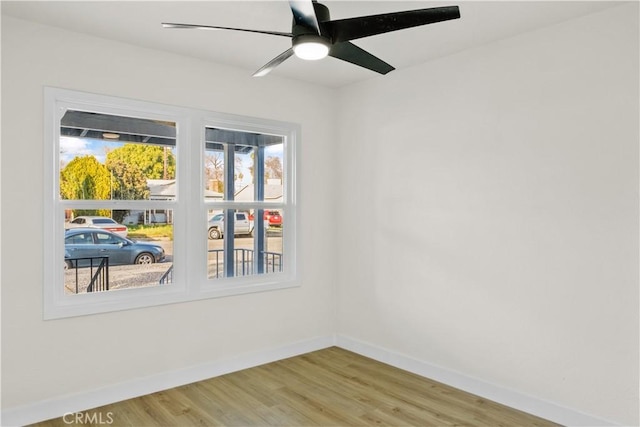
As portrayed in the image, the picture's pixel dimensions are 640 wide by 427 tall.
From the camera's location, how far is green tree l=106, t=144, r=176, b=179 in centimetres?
349

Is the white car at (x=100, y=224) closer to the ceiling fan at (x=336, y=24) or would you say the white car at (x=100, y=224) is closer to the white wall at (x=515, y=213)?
the ceiling fan at (x=336, y=24)

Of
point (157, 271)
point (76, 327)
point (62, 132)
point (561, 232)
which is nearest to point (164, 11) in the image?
point (62, 132)

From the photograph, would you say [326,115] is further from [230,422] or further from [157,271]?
[230,422]

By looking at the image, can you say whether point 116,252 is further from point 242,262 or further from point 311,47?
point 311,47

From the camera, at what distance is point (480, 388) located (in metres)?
3.45

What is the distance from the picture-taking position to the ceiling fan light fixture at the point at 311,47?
2.19 m

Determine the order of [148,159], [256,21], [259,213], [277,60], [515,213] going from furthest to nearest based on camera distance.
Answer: [259,213]
[148,159]
[515,213]
[256,21]
[277,60]

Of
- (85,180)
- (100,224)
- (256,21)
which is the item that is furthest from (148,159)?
(256,21)

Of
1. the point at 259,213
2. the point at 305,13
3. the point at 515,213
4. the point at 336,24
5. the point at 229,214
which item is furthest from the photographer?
the point at 259,213

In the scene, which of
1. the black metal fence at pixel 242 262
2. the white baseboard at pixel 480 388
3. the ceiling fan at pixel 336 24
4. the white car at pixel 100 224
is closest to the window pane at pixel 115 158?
the white car at pixel 100 224

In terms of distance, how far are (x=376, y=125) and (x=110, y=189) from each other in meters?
2.40

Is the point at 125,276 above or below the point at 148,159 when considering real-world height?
below
